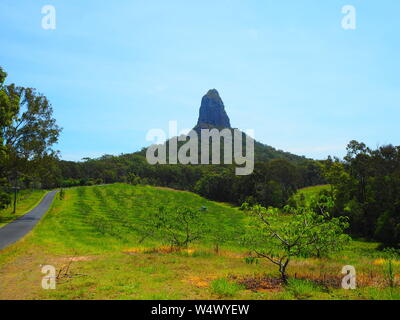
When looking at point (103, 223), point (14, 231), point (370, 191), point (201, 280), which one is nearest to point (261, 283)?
point (201, 280)

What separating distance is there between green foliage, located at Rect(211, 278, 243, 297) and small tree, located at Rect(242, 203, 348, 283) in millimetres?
1955

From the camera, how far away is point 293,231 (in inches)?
500

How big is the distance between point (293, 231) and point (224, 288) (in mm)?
4019

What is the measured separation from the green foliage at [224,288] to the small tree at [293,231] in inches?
77.0

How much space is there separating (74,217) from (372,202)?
4606cm

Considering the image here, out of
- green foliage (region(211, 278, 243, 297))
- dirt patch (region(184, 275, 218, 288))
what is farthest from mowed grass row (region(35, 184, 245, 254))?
green foliage (region(211, 278, 243, 297))

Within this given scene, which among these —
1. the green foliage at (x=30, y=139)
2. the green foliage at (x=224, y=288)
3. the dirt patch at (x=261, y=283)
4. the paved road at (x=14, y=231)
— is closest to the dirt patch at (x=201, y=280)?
the green foliage at (x=224, y=288)

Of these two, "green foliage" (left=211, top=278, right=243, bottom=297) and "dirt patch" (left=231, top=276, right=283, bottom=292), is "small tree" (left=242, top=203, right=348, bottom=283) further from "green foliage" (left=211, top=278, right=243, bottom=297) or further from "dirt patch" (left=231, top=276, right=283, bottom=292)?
"green foliage" (left=211, top=278, right=243, bottom=297)

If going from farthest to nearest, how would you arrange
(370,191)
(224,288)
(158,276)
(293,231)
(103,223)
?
1. (370,191)
2. (103,223)
3. (158,276)
4. (293,231)
5. (224,288)

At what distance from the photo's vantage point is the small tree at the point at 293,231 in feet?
41.1

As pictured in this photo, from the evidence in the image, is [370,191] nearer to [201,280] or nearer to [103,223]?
[103,223]

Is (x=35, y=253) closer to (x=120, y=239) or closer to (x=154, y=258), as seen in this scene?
(x=154, y=258)

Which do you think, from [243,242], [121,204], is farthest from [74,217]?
[243,242]

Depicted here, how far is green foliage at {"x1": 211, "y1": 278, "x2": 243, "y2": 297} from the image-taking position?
10.2 m
